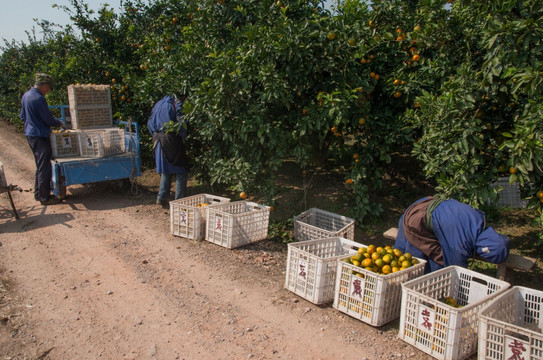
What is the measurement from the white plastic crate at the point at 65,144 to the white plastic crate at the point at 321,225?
4.39 metres

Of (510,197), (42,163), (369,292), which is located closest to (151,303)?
(369,292)

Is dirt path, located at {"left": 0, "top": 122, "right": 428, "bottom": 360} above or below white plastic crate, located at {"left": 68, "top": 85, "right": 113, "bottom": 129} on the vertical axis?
below

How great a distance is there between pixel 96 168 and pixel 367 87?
15.8 ft

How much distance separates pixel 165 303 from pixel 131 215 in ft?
10.2

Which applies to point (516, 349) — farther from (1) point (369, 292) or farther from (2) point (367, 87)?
(2) point (367, 87)

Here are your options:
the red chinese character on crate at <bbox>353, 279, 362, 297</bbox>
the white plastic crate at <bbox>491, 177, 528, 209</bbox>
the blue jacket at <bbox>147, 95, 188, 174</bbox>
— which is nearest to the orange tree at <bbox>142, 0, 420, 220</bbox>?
the blue jacket at <bbox>147, 95, 188, 174</bbox>

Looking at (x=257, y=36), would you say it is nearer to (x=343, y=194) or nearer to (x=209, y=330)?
(x=343, y=194)

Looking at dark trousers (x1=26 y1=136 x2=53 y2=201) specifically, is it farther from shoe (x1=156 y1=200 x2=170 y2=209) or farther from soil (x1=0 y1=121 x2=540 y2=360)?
shoe (x1=156 y1=200 x2=170 y2=209)

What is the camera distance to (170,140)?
7.20 meters

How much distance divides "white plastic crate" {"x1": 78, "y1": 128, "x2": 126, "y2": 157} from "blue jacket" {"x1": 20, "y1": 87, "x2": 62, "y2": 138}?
0.58 meters

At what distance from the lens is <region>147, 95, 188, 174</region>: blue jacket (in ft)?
23.5

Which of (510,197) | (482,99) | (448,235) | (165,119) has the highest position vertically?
(482,99)

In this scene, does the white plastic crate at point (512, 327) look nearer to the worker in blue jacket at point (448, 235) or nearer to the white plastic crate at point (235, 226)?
the worker in blue jacket at point (448, 235)

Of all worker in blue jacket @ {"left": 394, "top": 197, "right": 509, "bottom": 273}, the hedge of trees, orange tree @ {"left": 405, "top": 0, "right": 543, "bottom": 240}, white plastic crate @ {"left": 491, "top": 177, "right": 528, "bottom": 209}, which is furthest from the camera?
white plastic crate @ {"left": 491, "top": 177, "right": 528, "bottom": 209}
